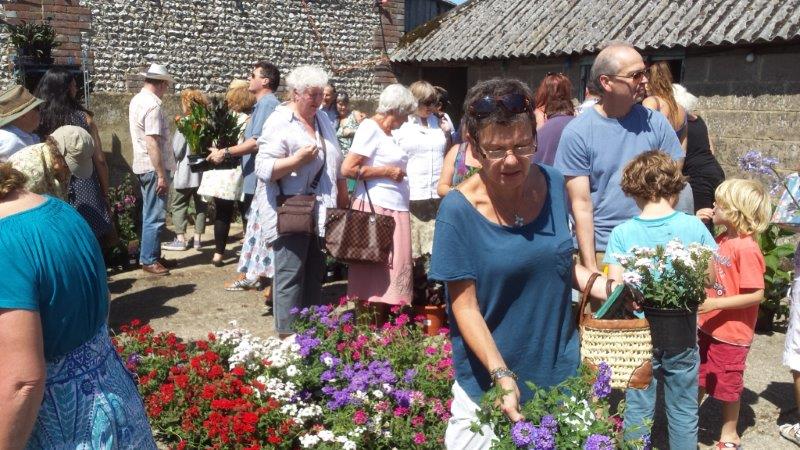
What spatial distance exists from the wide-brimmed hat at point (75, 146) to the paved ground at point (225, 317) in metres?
1.48

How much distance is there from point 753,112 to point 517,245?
7594mm

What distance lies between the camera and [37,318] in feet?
6.57

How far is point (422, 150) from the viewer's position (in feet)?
21.7

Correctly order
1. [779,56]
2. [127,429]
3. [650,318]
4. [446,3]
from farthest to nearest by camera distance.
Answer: [446,3] → [779,56] → [650,318] → [127,429]

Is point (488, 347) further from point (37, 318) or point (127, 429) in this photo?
point (37, 318)

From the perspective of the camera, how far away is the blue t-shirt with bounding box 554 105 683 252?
396cm

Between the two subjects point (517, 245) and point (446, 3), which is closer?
point (517, 245)

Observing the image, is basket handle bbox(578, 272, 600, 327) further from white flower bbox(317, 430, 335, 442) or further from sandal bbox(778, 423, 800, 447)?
sandal bbox(778, 423, 800, 447)

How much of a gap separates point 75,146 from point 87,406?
11.5ft

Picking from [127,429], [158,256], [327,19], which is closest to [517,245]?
[127,429]

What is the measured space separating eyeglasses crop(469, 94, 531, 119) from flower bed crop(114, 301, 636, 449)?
181 centimetres

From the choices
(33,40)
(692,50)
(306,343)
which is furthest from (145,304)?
(692,50)

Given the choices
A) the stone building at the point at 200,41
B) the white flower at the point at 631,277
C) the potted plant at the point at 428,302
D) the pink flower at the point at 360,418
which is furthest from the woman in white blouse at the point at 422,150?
the stone building at the point at 200,41

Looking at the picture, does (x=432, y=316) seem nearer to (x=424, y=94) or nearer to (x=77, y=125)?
(x=424, y=94)
